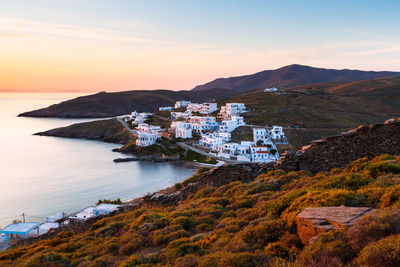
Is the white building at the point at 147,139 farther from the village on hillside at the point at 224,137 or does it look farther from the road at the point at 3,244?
Answer: the road at the point at 3,244

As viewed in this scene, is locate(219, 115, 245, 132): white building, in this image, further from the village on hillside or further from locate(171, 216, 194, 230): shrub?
locate(171, 216, 194, 230): shrub

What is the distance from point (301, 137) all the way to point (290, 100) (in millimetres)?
40317

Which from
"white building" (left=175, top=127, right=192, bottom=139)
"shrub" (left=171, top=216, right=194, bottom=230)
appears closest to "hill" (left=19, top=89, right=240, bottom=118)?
"white building" (left=175, top=127, right=192, bottom=139)

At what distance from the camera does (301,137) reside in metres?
59.2

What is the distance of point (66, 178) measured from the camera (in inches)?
1754

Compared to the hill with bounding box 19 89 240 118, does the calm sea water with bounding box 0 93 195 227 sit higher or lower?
lower

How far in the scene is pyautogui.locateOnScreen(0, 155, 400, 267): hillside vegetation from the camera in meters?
4.04

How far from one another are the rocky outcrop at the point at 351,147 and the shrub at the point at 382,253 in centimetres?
875

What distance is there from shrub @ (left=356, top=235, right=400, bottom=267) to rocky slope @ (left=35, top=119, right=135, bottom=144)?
268 feet

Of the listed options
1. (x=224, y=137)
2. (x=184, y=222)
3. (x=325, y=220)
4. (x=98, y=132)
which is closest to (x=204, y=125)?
(x=224, y=137)

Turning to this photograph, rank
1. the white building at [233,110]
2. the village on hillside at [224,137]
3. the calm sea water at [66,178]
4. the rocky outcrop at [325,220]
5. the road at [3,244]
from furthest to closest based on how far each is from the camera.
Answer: the white building at [233,110], the village on hillside at [224,137], the calm sea water at [66,178], the road at [3,244], the rocky outcrop at [325,220]

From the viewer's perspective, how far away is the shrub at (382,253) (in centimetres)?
337

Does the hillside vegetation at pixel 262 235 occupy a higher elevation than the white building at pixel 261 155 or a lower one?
higher

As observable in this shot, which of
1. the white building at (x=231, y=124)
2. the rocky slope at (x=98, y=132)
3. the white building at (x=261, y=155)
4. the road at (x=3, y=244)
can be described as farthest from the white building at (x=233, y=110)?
the road at (x=3, y=244)
